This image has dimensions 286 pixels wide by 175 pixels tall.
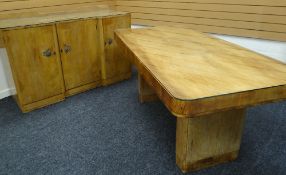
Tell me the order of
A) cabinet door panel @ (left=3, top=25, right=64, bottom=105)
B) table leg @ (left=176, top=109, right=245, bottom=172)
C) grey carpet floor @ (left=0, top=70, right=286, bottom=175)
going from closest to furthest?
table leg @ (left=176, top=109, right=245, bottom=172) < grey carpet floor @ (left=0, top=70, right=286, bottom=175) < cabinet door panel @ (left=3, top=25, right=64, bottom=105)

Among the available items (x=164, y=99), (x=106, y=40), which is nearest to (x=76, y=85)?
(x=106, y=40)

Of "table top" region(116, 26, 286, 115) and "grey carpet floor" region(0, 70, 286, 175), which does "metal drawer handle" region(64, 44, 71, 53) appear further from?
"table top" region(116, 26, 286, 115)

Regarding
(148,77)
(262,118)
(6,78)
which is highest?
(148,77)

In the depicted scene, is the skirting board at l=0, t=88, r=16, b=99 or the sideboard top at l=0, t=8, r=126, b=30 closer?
the sideboard top at l=0, t=8, r=126, b=30

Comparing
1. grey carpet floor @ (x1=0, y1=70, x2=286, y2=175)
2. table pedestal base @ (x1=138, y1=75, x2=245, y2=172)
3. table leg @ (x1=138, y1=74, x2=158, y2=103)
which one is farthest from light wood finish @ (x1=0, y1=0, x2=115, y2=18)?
table pedestal base @ (x1=138, y1=75, x2=245, y2=172)

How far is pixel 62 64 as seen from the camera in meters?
2.68

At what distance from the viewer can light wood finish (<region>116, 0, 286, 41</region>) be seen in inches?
113

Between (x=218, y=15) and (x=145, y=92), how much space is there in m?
1.42

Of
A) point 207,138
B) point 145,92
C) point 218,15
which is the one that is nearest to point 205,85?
point 207,138

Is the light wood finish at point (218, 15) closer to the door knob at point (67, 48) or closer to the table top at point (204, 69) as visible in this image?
the table top at point (204, 69)

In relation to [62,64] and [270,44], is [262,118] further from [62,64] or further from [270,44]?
[62,64]

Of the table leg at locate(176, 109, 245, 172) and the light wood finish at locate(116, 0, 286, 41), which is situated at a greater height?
the light wood finish at locate(116, 0, 286, 41)

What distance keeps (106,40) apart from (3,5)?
3.62 ft

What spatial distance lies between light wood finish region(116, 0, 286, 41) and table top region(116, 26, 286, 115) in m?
1.01
